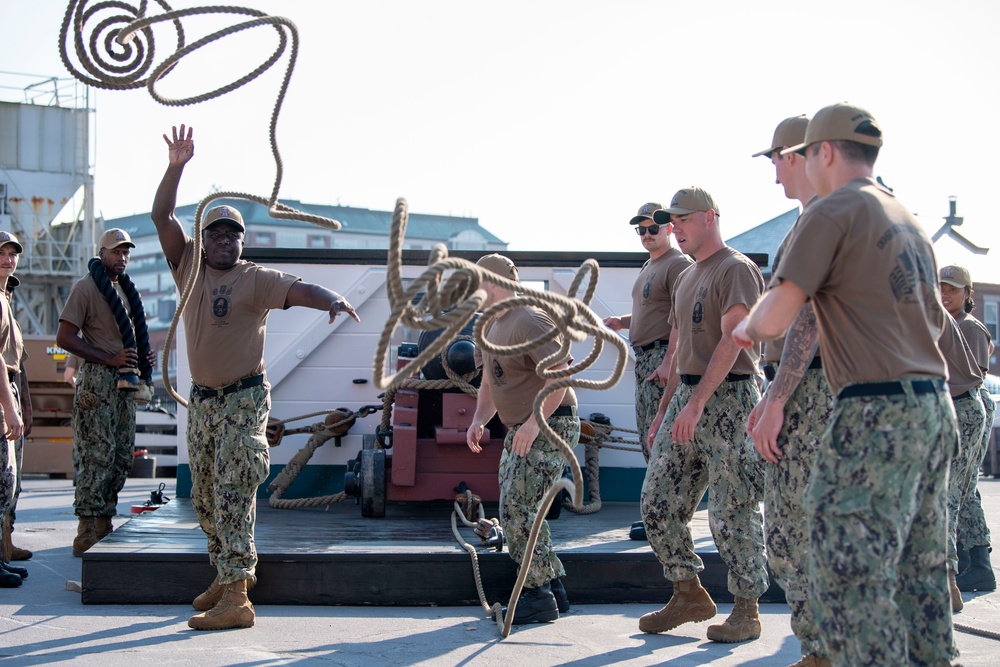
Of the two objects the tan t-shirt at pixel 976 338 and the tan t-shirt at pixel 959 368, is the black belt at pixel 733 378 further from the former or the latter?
the tan t-shirt at pixel 976 338

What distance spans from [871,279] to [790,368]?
2.85ft

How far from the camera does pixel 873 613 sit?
299cm

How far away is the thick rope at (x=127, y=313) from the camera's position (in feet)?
24.3

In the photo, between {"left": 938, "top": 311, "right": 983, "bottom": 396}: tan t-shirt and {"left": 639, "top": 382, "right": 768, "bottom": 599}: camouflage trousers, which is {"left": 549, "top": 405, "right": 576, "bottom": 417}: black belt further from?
{"left": 938, "top": 311, "right": 983, "bottom": 396}: tan t-shirt

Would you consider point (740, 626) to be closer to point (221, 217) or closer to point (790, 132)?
point (790, 132)

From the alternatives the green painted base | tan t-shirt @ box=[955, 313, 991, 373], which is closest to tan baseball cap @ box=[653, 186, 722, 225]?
tan t-shirt @ box=[955, 313, 991, 373]

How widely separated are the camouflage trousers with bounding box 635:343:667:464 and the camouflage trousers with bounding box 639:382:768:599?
4.90 ft

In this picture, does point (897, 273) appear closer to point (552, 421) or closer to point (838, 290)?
point (838, 290)

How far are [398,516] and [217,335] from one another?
255cm

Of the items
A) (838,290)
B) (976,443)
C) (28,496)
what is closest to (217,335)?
(838,290)

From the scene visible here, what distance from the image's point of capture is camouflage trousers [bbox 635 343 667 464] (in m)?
6.54

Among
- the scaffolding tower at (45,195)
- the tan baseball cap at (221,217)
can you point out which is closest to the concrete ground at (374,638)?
the tan baseball cap at (221,217)

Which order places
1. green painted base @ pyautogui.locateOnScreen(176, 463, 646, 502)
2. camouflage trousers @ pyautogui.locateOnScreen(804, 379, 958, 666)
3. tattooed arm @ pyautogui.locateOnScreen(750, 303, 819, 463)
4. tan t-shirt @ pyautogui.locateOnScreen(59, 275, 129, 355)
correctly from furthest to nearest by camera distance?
green painted base @ pyautogui.locateOnScreen(176, 463, 646, 502)
tan t-shirt @ pyautogui.locateOnScreen(59, 275, 129, 355)
tattooed arm @ pyautogui.locateOnScreen(750, 303, 819, 463)
camouflage trousers @ pyautogui.locateOnScreen(804, 379, 958, 666)

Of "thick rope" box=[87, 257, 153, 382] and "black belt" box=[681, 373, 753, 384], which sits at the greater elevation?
"thick rope" box=[87, 257, 153, 382]
